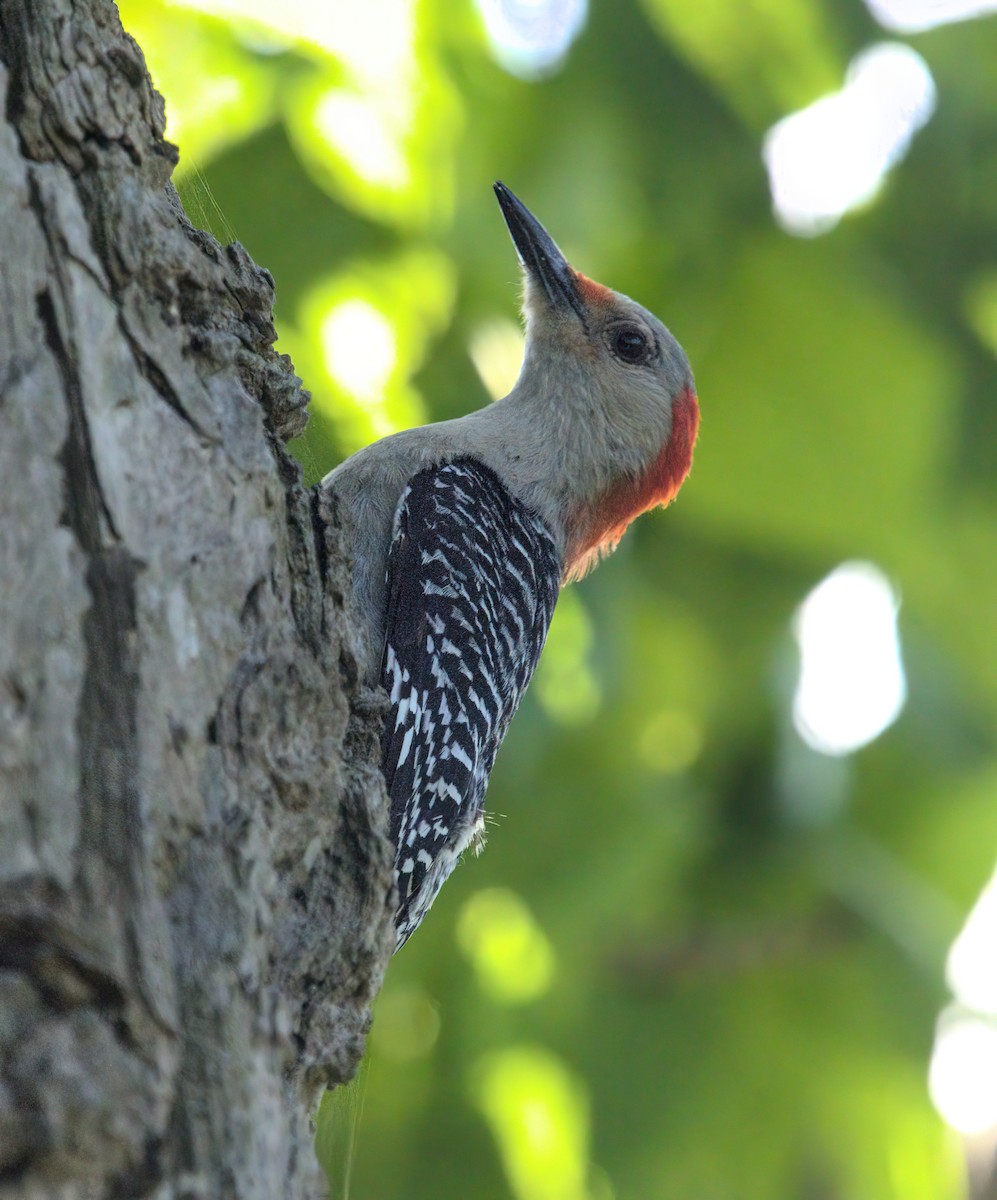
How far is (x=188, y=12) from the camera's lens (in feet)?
16.6

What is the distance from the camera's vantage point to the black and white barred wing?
12.6 ft

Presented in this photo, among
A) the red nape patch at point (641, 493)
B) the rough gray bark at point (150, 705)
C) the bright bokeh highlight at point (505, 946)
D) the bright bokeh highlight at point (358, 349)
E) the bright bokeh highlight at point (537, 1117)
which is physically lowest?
the bright bokeh highlight at point (537, 1117)

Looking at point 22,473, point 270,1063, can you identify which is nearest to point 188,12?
point 22,473

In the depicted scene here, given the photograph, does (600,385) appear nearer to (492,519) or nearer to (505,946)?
(492,519)

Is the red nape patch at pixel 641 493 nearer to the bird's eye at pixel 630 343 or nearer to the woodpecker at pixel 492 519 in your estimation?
the woodpecker at pixel 492 519

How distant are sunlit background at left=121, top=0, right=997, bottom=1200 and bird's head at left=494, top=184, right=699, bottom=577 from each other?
1.77 meters

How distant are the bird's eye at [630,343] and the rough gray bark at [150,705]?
2911 mm

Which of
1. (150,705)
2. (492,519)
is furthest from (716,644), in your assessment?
(150,705)

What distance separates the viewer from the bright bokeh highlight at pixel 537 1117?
782 centimetres

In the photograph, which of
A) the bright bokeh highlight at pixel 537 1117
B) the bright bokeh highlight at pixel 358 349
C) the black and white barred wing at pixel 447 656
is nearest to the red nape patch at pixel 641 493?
the black and white barred wing at pixel 447 656

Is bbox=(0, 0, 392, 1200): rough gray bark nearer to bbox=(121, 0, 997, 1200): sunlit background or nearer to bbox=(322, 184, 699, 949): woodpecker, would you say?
bbox=(322, 184, 699, 949): woodpecker

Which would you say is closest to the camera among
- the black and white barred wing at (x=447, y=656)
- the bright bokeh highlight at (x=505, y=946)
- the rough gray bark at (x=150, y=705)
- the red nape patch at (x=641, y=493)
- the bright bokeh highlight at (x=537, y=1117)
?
the rough gray bark at (x=150, y=705)

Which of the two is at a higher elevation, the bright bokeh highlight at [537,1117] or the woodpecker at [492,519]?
the woodpecker at [492,519]

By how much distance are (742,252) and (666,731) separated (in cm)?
340
